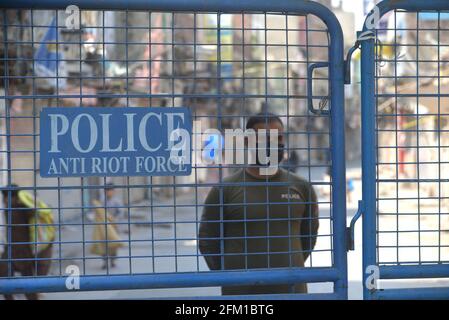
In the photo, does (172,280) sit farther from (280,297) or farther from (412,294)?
(412,294)

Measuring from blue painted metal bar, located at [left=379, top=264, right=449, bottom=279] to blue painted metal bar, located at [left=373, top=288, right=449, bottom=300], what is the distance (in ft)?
0.19

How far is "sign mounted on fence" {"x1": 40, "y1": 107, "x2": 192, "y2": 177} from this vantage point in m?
2.54

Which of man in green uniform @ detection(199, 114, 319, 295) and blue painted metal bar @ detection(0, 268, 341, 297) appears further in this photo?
man in green uniform @ detection(199, 114, 319, 295)

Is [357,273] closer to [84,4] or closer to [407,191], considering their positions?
[84,4]

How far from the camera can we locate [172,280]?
2566 millimetres

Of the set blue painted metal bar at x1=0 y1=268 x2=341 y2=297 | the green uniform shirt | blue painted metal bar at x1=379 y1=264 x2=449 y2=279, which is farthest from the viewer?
the green uniform shirt

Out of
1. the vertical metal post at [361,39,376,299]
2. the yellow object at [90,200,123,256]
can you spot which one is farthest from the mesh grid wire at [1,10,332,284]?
the vertical metal post at [361,39,376,299]

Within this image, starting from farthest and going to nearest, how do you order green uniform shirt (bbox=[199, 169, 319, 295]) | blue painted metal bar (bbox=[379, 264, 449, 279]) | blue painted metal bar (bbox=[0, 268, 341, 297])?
1. green uniform shirt (bbox=[199, 169, 319, 295])
2. blue painted metal bar (bbox=[379, 264, 449, 279])
3. blue painted metal bar (bbox=[0, 268, 341, 297])

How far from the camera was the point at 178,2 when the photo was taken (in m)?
2.56

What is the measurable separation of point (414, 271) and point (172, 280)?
100 cm

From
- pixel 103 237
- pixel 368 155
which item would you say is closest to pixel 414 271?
pixel 368 155

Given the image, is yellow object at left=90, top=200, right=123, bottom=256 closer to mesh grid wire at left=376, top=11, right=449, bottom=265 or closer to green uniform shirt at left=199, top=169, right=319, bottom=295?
green uniform shirt at left=199, top=169, right=319, bottom=295

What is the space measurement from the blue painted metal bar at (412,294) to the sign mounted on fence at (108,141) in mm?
937

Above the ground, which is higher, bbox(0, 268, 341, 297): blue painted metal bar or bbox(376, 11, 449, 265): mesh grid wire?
bbox(376, 11, 449, 265): mesh grid wire
